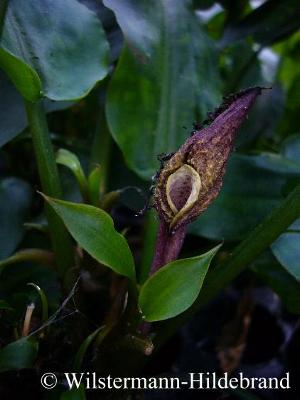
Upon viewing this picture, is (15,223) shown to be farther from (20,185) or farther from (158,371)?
(158,371)

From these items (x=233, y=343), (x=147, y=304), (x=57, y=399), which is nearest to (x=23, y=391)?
(x=57, y=399)

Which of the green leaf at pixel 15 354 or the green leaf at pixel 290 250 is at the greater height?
the green leaf at pixel 290 250

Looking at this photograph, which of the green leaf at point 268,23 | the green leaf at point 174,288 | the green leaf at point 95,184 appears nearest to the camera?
the green leaf at point 174,288

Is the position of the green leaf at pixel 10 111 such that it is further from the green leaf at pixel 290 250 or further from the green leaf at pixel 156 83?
the green leaf at pixel 290 250

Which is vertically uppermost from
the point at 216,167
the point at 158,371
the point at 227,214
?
the point at 216,167

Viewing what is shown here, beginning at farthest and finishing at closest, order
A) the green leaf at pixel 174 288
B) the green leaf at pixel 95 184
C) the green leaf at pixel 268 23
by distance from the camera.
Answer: the green leaf at pixel 268 23 < the green leaf at pixel 95 184 < the green leaf at pixel 174 288

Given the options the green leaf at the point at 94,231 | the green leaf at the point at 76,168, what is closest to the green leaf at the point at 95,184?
the green leaf at the point at 76,168

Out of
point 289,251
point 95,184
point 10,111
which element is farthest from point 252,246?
point 10,111

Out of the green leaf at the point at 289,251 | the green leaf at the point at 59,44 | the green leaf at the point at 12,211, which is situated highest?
the green leaf at the point at 59,44
